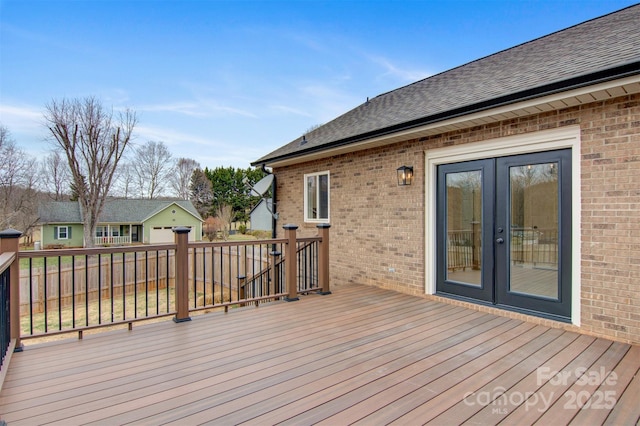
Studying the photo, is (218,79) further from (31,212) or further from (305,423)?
(31,212)

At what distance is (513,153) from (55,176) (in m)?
29.4

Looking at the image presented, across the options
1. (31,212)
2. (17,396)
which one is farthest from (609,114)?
(31,212)

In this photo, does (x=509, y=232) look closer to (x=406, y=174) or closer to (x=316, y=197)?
(x=406, y=174)

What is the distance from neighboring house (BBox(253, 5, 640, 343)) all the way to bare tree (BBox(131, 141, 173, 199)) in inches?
1047

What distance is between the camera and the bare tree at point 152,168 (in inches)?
1118

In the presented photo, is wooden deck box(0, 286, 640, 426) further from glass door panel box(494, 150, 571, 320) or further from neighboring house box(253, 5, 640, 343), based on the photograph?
neighboring house box(253, 5, 640, 343)

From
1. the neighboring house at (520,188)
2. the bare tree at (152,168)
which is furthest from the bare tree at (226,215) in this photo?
the neighboring house at (520,188)

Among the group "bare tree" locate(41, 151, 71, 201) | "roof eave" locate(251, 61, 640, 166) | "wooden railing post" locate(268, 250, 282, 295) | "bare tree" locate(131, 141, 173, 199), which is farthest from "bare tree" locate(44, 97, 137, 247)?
"roof eave" locate(251, 61, 640, 166)

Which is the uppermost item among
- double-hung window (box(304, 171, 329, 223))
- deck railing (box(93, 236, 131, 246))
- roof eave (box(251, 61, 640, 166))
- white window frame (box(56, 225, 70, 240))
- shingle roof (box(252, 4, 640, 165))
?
shingle roof (box(252, 4, 640, 165))

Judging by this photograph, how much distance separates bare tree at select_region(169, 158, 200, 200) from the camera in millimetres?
31906

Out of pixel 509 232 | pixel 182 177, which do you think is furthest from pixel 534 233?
pixel 182 177

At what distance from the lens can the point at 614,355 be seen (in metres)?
2.98

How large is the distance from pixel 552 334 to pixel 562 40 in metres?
4.90

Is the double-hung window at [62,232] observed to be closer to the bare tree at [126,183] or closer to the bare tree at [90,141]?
the bare tree at [126,183]
